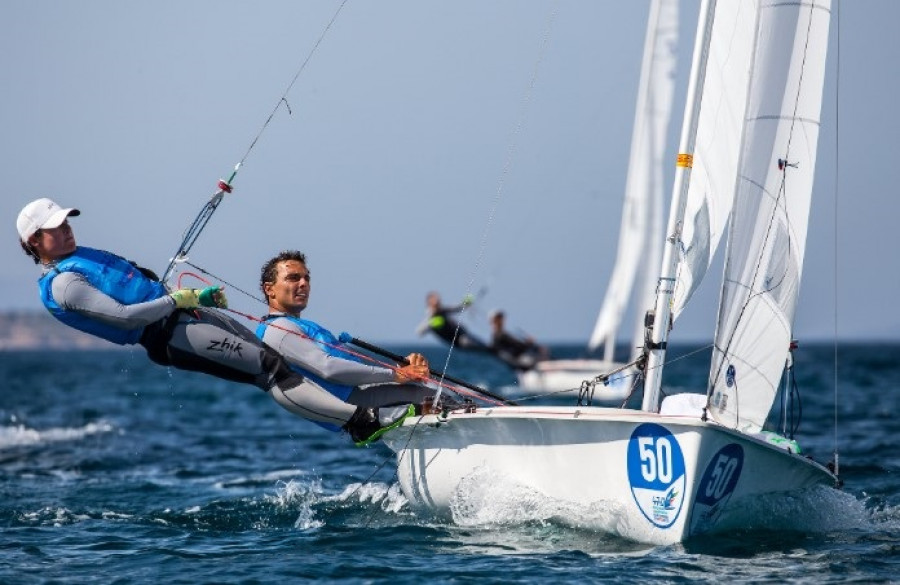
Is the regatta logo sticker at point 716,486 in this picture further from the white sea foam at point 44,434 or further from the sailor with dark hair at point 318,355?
the white sea foam at point 44,434

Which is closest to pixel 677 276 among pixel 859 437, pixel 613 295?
pixel 859 437

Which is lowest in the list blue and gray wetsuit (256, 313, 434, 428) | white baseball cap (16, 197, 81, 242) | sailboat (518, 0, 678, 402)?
blue and gray wetsuit (256, 313, 434, 428)

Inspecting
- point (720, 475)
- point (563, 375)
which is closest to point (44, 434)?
point (720, 475)

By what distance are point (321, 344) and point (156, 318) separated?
1.05 meters

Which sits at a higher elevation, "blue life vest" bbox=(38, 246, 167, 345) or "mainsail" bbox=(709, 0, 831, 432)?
"mainsail" bbox=(709, 0, 831, 432)

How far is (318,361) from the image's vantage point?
7.77 metres

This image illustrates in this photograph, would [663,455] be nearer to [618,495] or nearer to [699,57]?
[618,495]

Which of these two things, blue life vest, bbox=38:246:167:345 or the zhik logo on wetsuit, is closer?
blue life vest, bbox=38:246:167:345

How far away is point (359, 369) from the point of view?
7.80 m

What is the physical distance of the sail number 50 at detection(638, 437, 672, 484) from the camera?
22.3 feet

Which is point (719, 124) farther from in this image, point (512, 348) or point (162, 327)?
point (512, 348)

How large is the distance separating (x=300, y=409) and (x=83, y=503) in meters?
3.04

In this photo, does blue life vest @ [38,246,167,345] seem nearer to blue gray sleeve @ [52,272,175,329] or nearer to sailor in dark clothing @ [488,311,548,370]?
blue gray sleeve @ [52,272,175,329]

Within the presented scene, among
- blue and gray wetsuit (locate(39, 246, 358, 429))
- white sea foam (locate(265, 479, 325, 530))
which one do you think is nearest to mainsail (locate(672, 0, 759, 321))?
blue and gray wetsuit (locate(39, 246, 358, 429))
